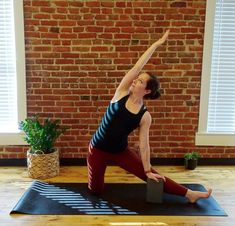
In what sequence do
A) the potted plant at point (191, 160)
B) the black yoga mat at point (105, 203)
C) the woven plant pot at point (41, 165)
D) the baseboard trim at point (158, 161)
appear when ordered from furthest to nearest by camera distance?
1. the baseboard trim at point (158, 161)
2. the potted plant at point (191, 160)
3. the woven plant pot at point (41, 165)
4. the black yoga mat at point (105, 203)

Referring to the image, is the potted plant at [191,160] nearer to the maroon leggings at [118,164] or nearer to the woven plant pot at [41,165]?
the maroon leggings at [118,164]

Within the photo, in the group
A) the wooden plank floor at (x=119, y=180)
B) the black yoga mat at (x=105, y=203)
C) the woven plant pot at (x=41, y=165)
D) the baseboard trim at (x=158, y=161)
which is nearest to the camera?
the wooden plank floor at (x=119, y=180)

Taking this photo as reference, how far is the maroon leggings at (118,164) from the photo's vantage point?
2928mm

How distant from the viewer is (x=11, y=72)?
12.2 feet

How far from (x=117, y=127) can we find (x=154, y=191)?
0.66m

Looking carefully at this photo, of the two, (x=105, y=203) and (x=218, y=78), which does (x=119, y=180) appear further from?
(x=218, y=78)

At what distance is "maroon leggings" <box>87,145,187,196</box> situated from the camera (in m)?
2.93

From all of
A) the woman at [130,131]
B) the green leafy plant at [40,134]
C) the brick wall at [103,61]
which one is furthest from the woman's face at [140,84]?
the green leafy plant at [40,134]

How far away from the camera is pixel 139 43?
3670mm

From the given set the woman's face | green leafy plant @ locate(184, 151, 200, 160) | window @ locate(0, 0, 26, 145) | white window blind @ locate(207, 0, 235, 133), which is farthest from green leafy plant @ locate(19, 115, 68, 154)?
white window blind @ locate(207, 0, 235, 133)

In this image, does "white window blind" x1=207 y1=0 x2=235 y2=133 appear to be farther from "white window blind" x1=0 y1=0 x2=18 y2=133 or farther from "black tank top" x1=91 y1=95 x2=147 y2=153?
"white window blind" x1=0 y1=0 x2=18 y2=133

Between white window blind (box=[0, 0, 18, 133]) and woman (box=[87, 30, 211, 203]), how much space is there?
51.8 inches

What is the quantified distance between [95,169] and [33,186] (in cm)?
71

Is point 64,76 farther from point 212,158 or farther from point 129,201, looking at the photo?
point 212,158
